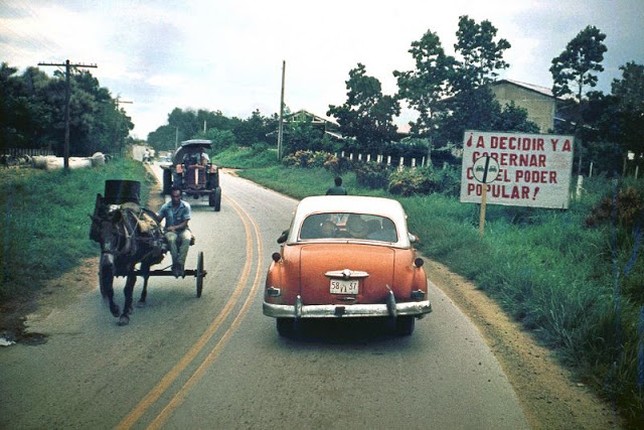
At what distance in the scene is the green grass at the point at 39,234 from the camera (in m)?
11.7

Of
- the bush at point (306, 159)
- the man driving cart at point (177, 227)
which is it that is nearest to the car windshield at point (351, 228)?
the man driving cart at point (177, 227)

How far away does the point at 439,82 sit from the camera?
158ft

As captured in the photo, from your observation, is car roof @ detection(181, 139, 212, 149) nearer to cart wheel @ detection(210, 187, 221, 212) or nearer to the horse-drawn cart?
cart wheel @ detection(210, 187, 221, 212)

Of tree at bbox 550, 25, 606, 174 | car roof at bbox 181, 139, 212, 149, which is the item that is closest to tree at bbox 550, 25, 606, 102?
tree at bbox 550, 25, 606, 174

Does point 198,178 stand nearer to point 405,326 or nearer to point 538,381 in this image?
point 405,326

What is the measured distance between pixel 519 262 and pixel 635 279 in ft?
7.13

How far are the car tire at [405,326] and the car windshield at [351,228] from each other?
1050mm

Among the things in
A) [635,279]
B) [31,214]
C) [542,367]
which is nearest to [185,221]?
[542,367]

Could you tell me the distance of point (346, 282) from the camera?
7.55 metres

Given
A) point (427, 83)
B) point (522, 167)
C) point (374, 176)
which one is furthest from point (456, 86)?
point (522, 167)

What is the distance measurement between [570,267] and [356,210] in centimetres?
643

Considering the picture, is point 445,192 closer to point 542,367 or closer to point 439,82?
point 542,367

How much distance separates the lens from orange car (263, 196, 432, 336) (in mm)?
7520

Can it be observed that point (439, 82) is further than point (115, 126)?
No
